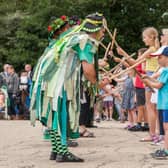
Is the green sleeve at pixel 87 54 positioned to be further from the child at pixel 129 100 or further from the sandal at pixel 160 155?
the child at pixel 129 100

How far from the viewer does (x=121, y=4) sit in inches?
1227

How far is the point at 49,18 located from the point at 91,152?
21.7m

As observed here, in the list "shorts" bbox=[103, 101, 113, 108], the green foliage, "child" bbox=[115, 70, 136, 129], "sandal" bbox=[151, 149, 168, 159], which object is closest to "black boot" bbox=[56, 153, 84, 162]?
"sandal" bbox=[151, 149, 168, 159]

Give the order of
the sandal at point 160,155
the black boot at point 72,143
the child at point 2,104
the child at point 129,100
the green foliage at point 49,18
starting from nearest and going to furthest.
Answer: the sandal at point 160,155, the black boot at point 72,143, the child at point 129,100, the child at point 2,104, the green foliage at point 49,18

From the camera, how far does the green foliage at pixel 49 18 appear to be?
96.5ft

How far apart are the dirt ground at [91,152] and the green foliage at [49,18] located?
18.4m

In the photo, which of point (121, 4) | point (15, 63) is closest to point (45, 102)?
point (15, 63)

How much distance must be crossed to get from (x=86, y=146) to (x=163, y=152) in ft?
5.86

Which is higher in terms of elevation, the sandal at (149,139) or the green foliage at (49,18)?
the green foliage at (49,18)

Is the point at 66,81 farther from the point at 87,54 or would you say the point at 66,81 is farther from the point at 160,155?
the point at 160,155

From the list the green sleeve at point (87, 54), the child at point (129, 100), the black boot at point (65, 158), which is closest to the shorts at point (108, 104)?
the child at point (129, 100)

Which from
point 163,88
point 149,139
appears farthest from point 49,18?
point 163,88

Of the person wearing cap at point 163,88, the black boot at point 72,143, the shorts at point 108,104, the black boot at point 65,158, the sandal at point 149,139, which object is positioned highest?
the shorts at point 108,104

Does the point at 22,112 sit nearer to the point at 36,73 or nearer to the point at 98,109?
the point at 98,109
